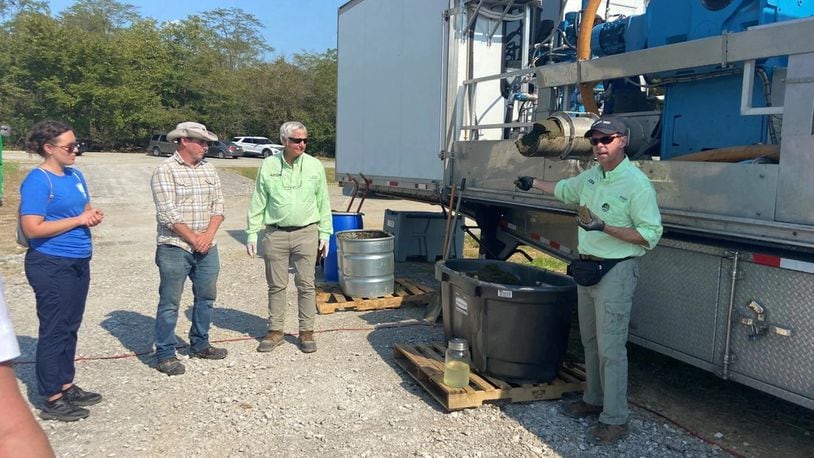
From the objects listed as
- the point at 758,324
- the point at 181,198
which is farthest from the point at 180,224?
the point at 758,324

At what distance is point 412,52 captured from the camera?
6828 millimetres

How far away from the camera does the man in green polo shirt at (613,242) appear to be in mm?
3512

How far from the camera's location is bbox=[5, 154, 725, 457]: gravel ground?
3.70m

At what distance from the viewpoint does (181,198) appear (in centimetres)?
476

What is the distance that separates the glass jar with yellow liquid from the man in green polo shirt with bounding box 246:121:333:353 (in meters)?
1.50

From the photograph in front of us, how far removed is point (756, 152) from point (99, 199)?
63.7ft

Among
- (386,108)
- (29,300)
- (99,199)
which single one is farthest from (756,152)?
(99,199)

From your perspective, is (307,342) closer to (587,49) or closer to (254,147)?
(587,49)

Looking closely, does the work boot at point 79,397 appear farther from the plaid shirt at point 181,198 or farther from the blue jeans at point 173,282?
the plaid shirt at point 181,198

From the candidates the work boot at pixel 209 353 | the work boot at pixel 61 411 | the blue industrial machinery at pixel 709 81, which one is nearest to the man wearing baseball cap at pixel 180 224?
the work boot at pixel 209 353

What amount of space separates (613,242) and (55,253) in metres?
3.50

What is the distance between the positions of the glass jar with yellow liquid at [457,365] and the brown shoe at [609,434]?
0.92 metres

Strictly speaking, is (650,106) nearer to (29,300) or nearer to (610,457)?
(610,457)

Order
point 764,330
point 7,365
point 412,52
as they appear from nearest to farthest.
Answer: point 7,365 → point 764,330 → point 412,52
